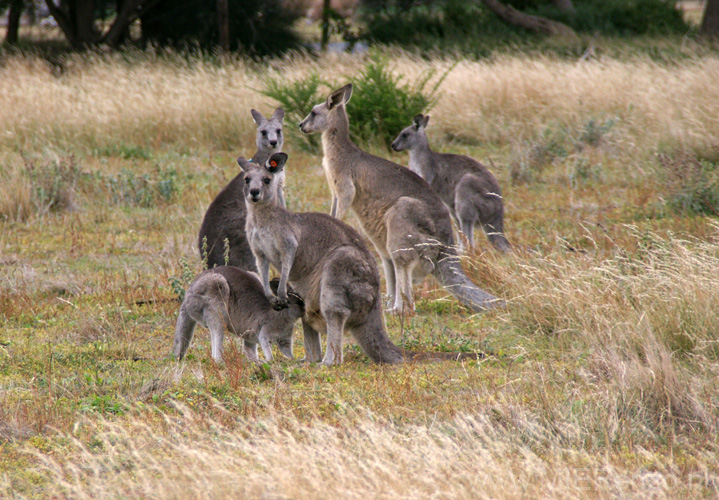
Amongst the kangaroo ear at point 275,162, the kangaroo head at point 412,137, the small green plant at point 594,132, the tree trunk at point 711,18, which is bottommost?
the small green plant at point 594,132

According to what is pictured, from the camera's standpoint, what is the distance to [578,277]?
553 centimetres

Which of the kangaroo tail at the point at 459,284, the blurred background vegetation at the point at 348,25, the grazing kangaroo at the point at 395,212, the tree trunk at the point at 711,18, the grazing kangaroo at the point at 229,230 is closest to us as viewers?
the kangaroo tail at the point at 459,284

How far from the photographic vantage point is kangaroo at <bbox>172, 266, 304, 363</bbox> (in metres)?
5.21

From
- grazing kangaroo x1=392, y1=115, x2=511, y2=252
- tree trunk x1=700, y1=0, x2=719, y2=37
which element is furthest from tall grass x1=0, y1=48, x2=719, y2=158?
tree trunk x1=700, y1=0, x2=719, y2=37

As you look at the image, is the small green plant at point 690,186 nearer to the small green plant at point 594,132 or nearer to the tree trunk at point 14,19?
the small green plant at point 594,132

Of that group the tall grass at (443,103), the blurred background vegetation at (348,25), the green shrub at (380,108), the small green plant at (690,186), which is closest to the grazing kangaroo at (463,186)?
the small green plant at (690,186)

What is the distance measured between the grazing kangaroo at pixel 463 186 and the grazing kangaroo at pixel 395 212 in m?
1.03

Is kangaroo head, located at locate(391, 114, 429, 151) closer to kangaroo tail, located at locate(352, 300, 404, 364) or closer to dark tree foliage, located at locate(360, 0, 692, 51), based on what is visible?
kangaroo tail, located at locate(352, 300, 404, 364)

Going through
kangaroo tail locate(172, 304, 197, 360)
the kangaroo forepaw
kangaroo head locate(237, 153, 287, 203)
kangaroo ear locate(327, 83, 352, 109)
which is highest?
kangaroo ear locate(327, 83, 352, 109)

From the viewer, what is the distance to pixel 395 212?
6.76 meters

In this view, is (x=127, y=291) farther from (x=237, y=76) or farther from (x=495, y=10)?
(x=495, y=10)

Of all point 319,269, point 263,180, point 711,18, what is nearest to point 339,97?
point 263,180

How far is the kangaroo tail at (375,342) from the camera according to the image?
5207 mm

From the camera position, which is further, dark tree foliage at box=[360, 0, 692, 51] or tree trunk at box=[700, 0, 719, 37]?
dark tree foliage at box=[360, 0, 692, 51]
